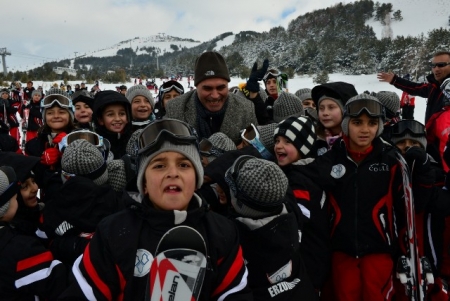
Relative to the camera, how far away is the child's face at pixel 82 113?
364 centimetres

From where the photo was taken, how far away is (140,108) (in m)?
3.51

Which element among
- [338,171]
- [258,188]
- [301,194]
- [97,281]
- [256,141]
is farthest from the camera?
[338,171]

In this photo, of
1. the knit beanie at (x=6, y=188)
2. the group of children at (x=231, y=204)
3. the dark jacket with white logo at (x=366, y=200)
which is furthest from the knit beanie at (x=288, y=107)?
the knit beanie at (x=6, y=188)

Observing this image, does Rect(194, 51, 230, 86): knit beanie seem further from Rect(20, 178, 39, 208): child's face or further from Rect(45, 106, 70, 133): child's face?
Rect(20, 178, 39, 208): child's face

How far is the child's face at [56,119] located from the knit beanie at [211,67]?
1325 millimetres

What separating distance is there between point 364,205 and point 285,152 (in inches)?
27.9

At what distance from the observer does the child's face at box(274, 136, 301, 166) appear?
2.25 m

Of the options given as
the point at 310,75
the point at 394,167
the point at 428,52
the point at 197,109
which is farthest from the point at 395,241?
the point at 310,75

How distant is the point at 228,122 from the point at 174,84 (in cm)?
210

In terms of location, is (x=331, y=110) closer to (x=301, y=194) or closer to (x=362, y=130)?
(x=362, y=130)

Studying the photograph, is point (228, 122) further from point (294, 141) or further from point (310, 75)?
point (310, 75)

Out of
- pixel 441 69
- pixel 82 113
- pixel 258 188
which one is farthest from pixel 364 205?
pixel 82 113

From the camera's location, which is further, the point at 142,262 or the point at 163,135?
the point at 163,135

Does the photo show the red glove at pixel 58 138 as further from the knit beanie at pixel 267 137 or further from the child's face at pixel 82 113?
the knit beanie at pixel 267 137
